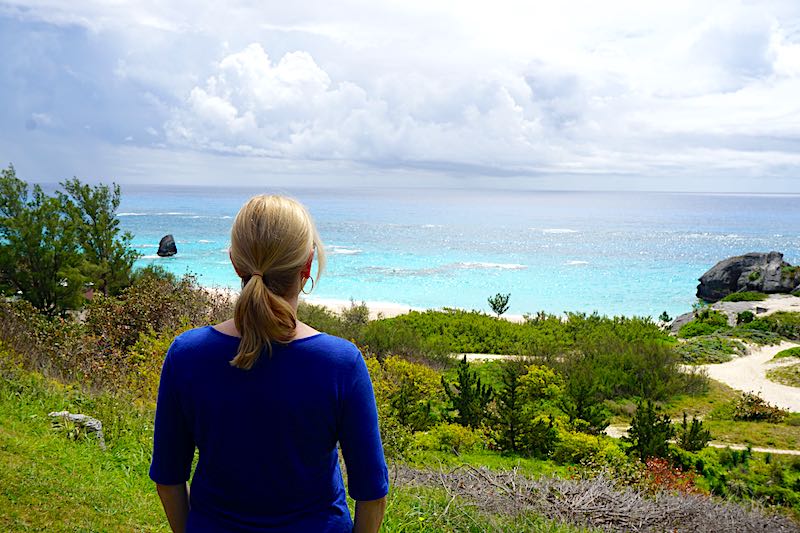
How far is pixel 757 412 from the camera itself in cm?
1467

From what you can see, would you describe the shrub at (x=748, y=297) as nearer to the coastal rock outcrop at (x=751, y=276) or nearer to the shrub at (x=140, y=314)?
the coastal rock outcrop at (x=751, y=276)

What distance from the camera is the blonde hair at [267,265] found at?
1.69m

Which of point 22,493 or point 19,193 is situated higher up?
point 19,193

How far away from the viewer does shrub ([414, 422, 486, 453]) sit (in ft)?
33.5

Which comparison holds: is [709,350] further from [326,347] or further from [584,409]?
[326,347]

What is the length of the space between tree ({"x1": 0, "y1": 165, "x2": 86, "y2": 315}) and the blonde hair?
20.6 meters

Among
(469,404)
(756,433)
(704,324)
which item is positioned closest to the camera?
(469,404)

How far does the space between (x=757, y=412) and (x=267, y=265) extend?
16.0 m

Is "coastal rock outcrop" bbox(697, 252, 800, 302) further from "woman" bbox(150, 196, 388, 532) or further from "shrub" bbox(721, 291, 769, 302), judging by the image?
"woman" bbox(150, 196, 388, 532)

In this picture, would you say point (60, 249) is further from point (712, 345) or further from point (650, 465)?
point (712, 345)

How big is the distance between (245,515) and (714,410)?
15986 millimetres

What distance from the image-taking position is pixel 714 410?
1531cm

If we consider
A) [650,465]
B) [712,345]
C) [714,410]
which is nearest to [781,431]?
[714,410]

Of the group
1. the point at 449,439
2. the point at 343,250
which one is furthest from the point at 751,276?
the point at 343,250
